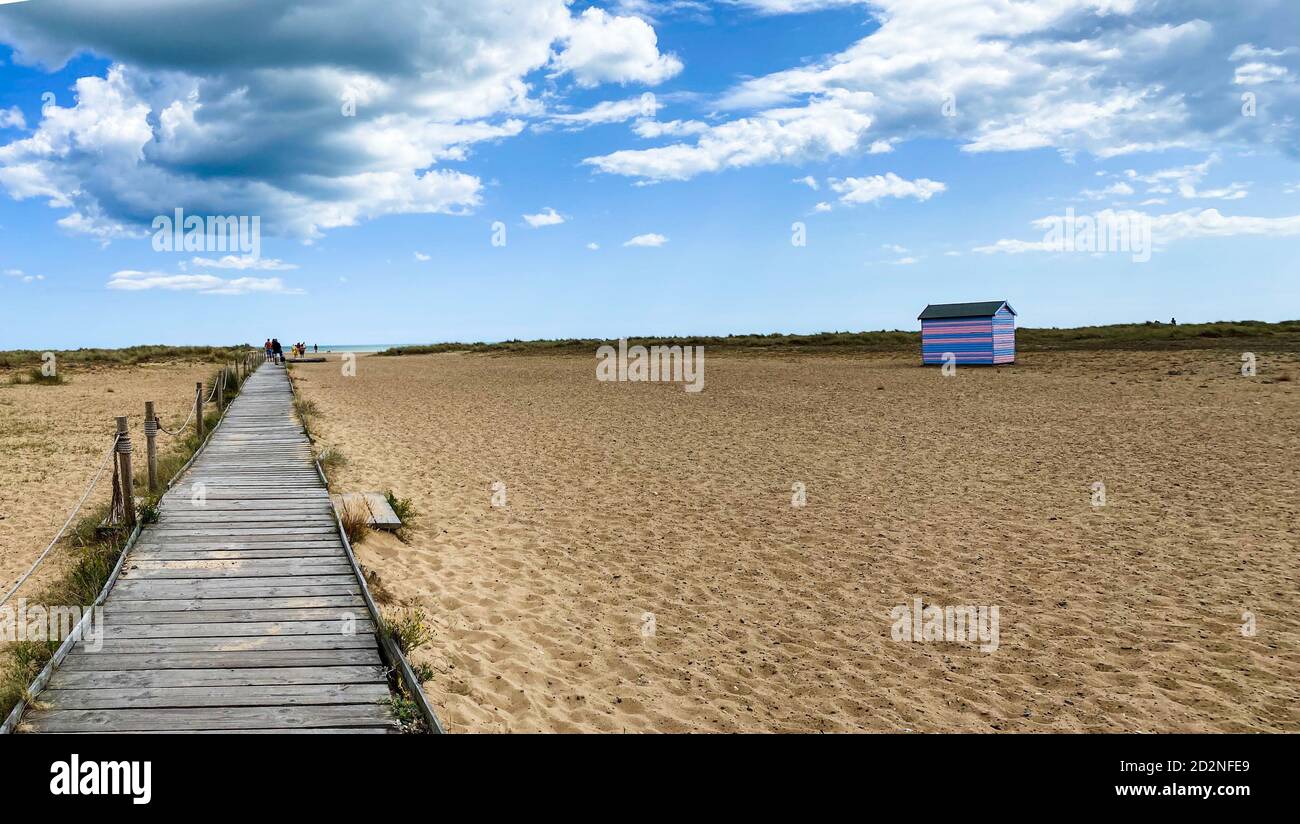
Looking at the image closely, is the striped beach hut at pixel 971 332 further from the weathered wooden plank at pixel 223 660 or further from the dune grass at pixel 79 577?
the weathered wooden plank at pixel 223 660

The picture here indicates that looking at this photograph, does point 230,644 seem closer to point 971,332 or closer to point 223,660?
point 223,660

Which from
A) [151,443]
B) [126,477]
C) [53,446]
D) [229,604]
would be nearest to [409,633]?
[229,604]

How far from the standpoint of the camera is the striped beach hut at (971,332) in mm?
33188

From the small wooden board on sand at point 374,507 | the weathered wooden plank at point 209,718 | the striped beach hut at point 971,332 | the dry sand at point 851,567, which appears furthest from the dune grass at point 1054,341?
the weathered wooden plank at point 209,718

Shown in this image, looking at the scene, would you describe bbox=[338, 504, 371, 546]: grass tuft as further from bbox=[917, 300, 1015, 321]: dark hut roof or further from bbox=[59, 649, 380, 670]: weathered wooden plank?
bbox=[917, 300, 1015, 321]: dark hut roof

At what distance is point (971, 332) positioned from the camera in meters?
33.8

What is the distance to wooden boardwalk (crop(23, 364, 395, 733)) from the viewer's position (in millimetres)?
4664

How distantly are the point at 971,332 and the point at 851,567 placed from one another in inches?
1121

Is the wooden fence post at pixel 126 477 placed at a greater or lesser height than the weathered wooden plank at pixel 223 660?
greater

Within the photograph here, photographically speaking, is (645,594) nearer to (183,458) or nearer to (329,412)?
(183,458)

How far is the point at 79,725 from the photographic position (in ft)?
15.0

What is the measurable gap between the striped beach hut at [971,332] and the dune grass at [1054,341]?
6537 mm


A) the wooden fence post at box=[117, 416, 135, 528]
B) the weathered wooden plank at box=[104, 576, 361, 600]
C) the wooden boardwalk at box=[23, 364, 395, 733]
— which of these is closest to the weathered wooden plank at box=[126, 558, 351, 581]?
the wooden boardwalk at box=[23, 364, 395, 733]
